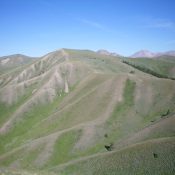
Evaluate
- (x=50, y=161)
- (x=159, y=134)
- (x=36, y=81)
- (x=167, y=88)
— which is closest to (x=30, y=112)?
(x=36, y=81)

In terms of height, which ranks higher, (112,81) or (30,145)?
(112,81)

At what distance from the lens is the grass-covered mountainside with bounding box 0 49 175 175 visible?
54062mm


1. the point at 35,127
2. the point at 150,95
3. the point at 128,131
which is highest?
the point at 150,95

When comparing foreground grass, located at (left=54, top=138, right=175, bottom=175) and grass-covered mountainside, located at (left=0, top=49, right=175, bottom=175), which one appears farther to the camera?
grass-covered mountainside, located at (left=0, top=49, right=175, bottom=175)

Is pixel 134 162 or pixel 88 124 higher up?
pixel 134 162

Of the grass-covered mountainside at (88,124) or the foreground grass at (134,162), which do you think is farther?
the grass-covered mountainside at (88,124)

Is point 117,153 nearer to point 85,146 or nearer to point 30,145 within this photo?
point 85,146

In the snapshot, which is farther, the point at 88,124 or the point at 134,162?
the point at 88,124

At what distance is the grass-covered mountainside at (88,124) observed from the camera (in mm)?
54062

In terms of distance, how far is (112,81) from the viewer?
13125 cm

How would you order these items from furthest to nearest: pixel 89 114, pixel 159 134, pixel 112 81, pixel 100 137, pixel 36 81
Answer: pixel 36 81, pixel 112 81, pixel 89 114, pixel 100 137, pixel 159 134

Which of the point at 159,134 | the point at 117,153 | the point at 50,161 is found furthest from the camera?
the point at 50,161

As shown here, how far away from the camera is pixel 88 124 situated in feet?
332

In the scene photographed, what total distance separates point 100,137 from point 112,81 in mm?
41790
